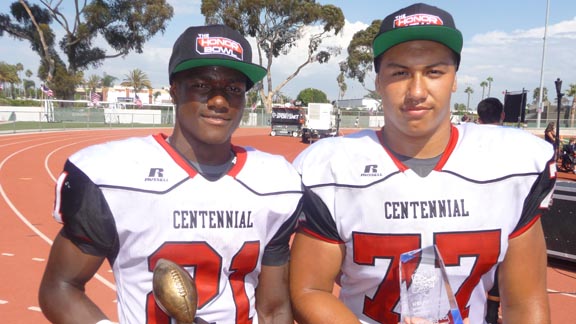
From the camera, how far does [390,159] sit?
1.83 m

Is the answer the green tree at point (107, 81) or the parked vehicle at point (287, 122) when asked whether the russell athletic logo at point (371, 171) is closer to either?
the parked vehicle at point (287, 122)

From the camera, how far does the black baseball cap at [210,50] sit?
178cm

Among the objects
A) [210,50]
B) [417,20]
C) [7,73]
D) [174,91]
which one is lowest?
[174,91]

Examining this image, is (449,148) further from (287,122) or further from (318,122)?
(287,122)

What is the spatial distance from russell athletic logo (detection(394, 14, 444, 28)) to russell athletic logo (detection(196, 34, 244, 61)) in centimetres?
60

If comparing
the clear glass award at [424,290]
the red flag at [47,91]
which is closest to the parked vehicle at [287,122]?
the red flag at [47,91]

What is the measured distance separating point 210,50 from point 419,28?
758mm

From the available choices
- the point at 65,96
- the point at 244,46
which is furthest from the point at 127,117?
the point at 244,46

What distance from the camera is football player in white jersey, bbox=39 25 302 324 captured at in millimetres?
1672

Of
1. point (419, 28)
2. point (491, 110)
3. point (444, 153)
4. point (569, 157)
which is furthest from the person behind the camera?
point (569, 157)

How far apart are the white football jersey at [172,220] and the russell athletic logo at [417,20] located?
69cm

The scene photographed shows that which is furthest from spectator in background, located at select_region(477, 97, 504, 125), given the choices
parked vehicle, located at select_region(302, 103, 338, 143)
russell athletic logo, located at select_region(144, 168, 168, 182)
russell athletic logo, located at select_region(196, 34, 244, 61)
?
parked vehicle, located at select_region(302, 103, 338, 143)

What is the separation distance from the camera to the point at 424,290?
151cm

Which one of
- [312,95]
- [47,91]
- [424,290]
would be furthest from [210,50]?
[312,95]
